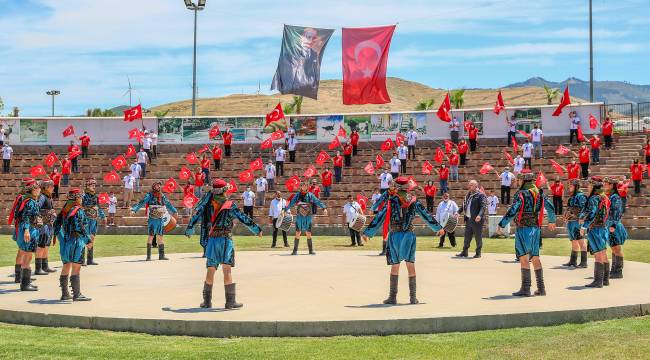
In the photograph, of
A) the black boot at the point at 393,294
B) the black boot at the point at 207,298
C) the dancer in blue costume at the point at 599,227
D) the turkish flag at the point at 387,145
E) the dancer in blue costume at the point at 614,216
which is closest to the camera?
the black boot at the point at 207,298

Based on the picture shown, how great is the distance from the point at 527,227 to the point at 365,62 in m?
32.0

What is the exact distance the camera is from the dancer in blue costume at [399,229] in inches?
571

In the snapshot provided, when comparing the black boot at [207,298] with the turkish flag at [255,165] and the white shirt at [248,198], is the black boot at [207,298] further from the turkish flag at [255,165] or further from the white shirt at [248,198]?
the turkish flag at [255,165]

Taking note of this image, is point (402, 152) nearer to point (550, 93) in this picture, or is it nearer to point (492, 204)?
point (492, 204)

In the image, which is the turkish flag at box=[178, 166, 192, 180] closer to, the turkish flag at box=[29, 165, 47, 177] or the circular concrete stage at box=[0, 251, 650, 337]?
the turkish flag at box=[29, 165, 47, 177]

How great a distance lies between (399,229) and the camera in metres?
14.6

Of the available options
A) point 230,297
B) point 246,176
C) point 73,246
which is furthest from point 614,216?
point 246,176

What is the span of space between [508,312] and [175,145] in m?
37.1

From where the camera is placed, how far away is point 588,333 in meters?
12.1

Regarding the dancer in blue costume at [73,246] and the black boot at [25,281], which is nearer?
the dancer in blue costume at [73,246]

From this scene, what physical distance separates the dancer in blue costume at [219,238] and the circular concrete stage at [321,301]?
31cm

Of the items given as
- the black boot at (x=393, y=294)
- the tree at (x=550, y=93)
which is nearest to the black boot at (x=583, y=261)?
the black boot at (x=393, y=294)

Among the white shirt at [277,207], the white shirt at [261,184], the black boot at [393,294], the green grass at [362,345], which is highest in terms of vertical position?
the white shirt at [261,184]

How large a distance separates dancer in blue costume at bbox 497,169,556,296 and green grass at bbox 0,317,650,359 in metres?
2.61
